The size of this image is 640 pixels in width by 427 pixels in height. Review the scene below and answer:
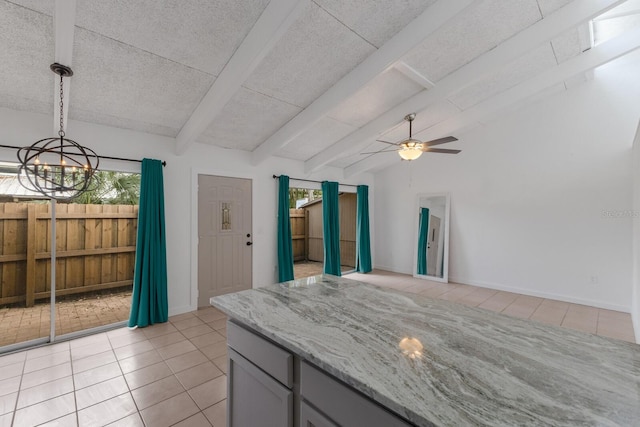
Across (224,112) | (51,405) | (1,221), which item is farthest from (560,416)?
(1,221)

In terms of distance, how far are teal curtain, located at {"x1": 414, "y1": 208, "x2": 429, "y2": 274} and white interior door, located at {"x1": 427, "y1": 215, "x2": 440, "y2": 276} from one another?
2.7 inches

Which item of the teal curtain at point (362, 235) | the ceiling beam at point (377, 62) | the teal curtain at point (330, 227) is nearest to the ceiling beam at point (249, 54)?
the ceiling beam at point (377, 62)

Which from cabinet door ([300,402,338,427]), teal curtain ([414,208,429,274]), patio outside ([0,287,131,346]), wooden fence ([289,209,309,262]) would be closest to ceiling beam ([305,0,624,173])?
teal curtain ([414,208,429,274])

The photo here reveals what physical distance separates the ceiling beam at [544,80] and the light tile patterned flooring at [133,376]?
124 inches

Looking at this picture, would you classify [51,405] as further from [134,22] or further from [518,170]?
[518,170]

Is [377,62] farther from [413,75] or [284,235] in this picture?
[284,235]

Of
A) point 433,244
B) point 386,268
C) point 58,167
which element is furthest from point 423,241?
point 58,167

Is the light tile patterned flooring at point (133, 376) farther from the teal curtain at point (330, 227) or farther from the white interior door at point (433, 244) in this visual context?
the teal curtain at point (330, 227)

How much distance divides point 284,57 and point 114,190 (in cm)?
312

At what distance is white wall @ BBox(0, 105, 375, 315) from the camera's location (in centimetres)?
293

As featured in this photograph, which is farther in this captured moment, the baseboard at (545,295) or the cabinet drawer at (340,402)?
the baseboard at (545,295)

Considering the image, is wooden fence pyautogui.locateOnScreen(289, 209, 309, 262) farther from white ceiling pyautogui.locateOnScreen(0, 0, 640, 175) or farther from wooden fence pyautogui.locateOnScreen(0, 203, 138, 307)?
wooden fence pyautogui.locateOnScreen(0, 203, 138, 307)

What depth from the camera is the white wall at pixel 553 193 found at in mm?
4004

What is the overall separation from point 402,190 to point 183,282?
16.3ft
